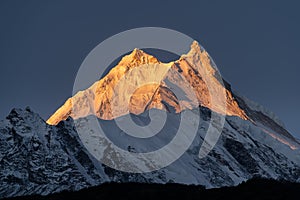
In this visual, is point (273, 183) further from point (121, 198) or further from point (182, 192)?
point (121, 198)

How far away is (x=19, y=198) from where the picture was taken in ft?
360

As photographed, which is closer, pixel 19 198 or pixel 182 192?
pixel 182 192

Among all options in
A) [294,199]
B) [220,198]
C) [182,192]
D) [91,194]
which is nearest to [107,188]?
[91,194]

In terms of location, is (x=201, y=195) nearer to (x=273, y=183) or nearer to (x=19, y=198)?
(x=273, y=183)

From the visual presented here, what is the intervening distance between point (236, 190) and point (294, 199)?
400 inches

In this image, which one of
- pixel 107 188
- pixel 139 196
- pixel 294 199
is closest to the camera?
pixel 294 199

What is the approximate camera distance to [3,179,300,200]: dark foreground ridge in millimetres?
96125

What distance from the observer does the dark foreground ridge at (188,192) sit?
315ft

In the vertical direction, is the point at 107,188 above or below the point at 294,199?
above

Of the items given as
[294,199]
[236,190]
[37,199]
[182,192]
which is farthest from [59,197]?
[294,199]

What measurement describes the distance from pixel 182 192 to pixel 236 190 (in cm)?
721

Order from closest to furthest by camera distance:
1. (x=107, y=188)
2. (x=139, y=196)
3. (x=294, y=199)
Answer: (x=294, y=199)
(x=139, y=196)
(x=107, y=188)

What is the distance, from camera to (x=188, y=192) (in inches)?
4080

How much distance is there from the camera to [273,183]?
344 feet
